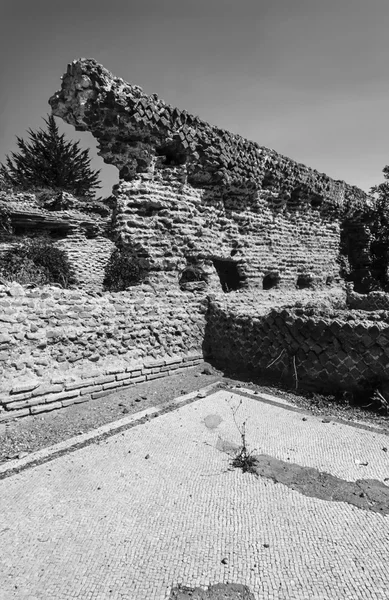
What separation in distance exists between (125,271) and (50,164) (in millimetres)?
22850

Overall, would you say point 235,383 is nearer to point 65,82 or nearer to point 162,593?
point 162,593

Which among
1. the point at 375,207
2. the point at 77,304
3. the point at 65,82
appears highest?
the point at 65,82

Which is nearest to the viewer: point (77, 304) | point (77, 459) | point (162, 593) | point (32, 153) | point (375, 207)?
point (162, 593)

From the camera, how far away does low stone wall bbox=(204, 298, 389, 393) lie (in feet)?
15.0

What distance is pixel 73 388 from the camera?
188 inches

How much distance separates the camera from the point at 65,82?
617 centimetres

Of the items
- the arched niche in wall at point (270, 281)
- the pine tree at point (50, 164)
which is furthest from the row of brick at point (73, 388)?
the pine tree at point (50, 164)

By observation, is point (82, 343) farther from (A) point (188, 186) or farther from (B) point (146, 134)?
(B) point (146, 134)

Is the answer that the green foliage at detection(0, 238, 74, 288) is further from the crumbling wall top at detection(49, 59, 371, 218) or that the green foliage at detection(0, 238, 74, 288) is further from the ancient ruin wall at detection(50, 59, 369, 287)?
the crumbling wall top at detection(49, 59, 371, 218)

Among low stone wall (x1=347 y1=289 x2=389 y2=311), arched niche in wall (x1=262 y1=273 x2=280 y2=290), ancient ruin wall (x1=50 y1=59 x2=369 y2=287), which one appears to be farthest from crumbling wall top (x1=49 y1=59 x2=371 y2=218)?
low stone wall (x1=347 y1=289 x2=389 y2=311)

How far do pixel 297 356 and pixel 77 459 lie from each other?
134 inches

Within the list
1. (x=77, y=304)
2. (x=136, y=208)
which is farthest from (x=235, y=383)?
(x=136, y=208)

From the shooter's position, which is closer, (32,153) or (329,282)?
(329,282)

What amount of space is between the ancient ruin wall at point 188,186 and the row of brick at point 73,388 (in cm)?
187
